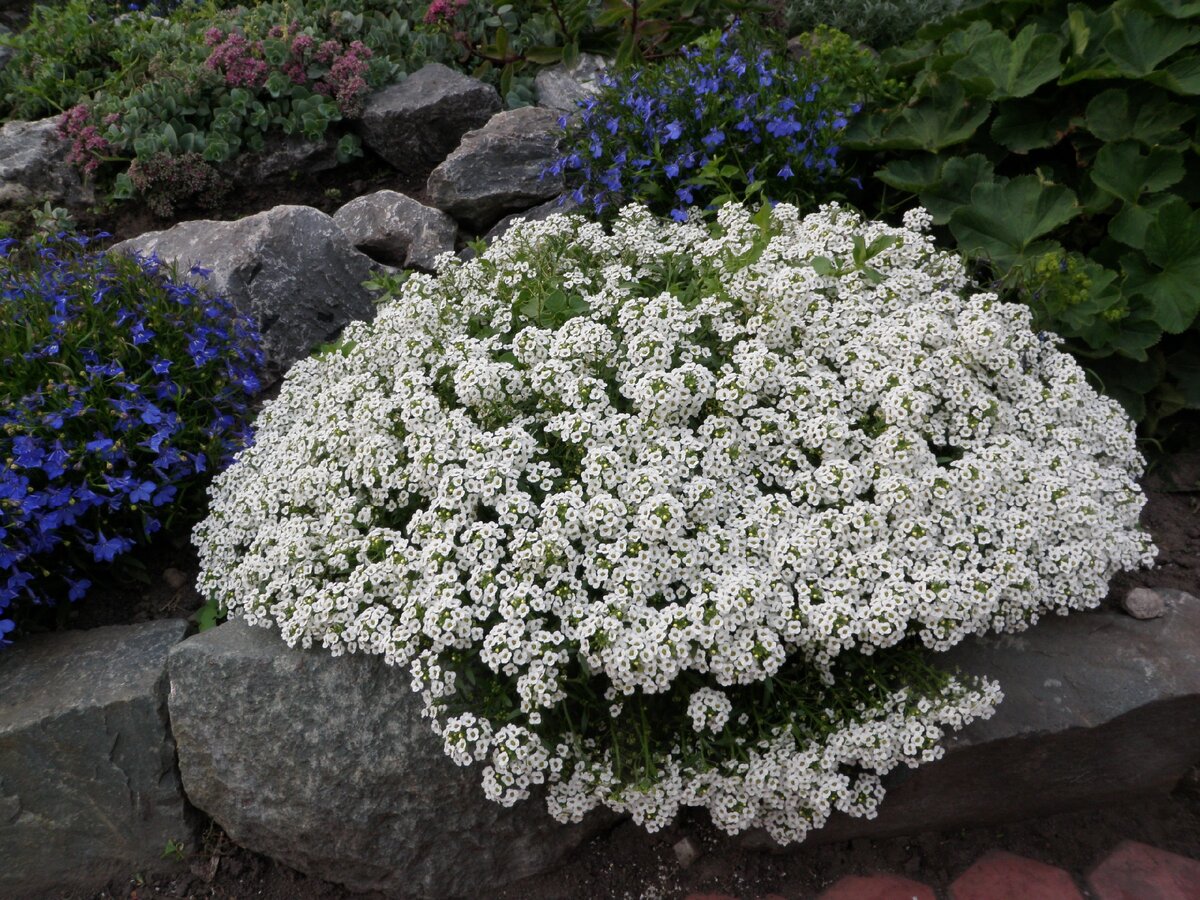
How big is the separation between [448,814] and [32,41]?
23.9 ft

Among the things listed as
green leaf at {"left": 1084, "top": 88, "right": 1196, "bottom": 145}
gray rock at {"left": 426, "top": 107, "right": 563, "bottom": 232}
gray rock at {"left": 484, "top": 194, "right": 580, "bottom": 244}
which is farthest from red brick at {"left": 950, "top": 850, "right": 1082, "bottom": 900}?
gray rock at {"left": 426, "top": 107, "right": 563, "bottom": 232}

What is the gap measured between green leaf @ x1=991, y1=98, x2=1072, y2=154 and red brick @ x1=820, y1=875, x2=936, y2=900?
328 cm

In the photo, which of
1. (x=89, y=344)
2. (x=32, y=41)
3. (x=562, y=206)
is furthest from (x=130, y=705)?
(x=32, y=41)

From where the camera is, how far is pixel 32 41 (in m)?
7.27

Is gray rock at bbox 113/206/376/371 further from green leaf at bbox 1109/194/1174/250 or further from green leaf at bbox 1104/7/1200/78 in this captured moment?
→ green leaf at bbox 1104/7/1200/78

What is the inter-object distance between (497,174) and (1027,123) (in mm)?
3012

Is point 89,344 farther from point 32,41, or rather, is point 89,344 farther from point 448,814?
point 32,41

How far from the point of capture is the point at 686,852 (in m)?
3.22

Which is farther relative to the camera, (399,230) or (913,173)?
(399,230)

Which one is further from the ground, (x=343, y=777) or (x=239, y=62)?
(x=239, y=62)

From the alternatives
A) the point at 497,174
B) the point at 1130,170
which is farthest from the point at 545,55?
the point at 1130,170

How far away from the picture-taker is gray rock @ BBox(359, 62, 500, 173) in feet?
20.6

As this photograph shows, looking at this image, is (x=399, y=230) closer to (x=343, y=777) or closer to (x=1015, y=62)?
(x=1015, y=62)

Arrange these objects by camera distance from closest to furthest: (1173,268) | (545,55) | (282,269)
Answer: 1. (1173,268)
2. (282,269)
3. (545,55)
